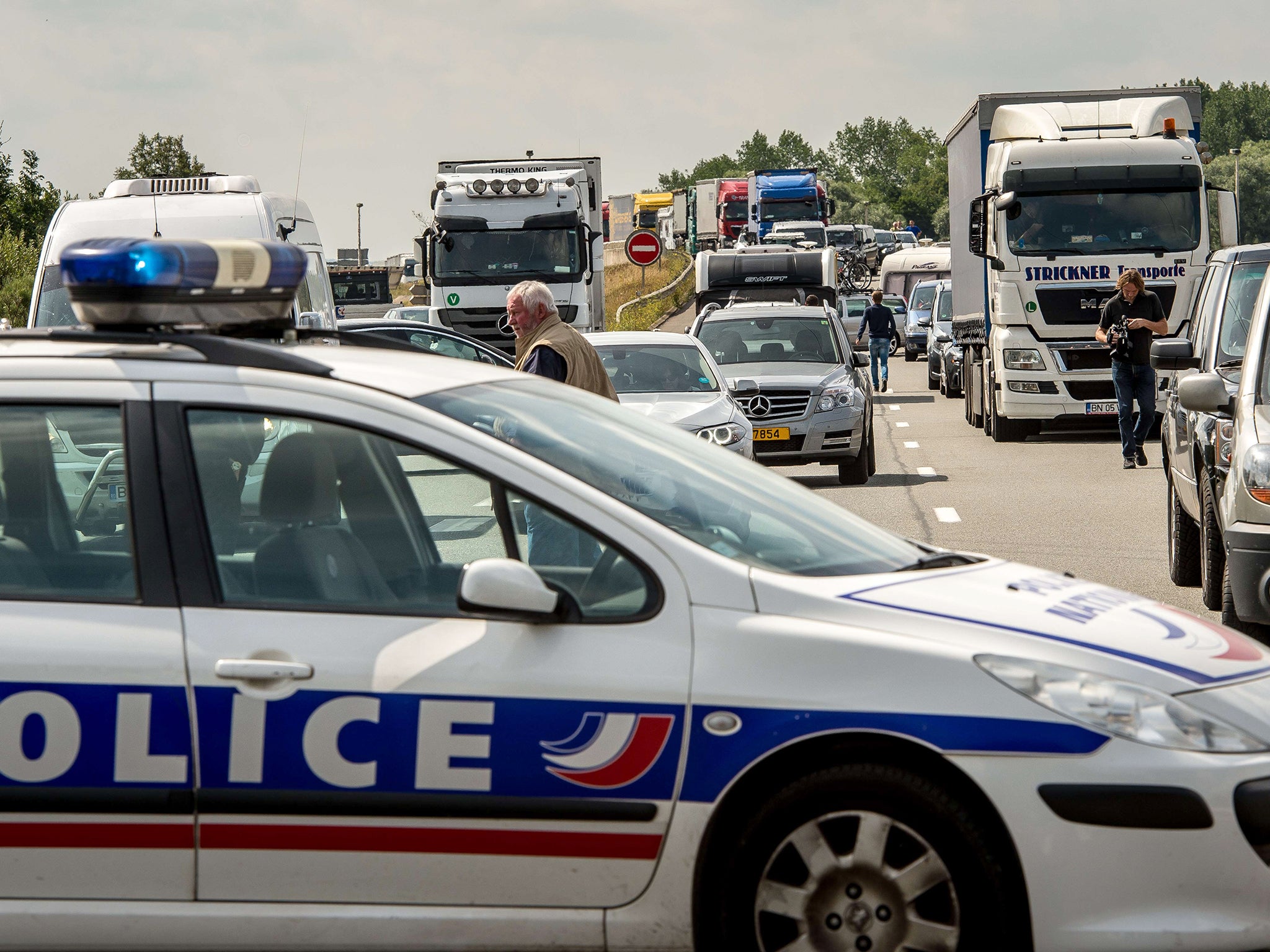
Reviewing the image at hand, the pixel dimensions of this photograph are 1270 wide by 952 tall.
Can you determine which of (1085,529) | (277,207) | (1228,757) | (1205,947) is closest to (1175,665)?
(1228,757)

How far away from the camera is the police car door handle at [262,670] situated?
354cm

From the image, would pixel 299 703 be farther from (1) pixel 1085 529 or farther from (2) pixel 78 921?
(1) pixel 1085 529

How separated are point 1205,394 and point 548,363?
9.47 feet

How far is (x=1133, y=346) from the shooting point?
1684cm

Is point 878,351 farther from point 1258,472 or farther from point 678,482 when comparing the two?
point 678,482

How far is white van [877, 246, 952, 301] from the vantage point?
48.1 m

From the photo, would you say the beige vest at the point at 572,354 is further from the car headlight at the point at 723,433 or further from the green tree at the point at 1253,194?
the green tree at the point at 1253,194

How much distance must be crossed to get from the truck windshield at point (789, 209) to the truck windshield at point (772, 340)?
36.5m

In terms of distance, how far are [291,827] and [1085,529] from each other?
31.0 ft

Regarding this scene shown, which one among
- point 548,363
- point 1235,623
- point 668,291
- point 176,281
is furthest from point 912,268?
point 176,281

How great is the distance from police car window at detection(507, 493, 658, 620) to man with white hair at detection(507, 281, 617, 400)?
13.1ft

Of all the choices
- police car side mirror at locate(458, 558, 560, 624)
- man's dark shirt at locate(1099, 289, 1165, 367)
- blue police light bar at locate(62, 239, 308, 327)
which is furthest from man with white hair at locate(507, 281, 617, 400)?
man's dark shirt at locate(1099, 289, 1165, 367)

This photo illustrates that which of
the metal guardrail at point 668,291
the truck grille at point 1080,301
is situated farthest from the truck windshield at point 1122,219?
the metal guardrail at point 668,291

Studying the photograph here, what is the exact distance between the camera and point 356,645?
3557 mm
